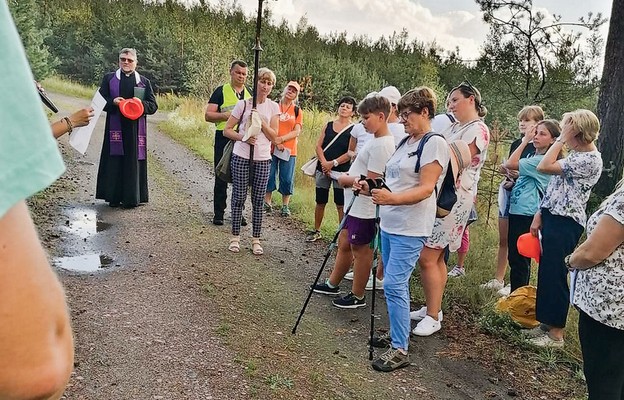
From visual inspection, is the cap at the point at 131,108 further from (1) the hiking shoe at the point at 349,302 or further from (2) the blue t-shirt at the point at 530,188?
(2) the blue t-shirt at the point at 530,188

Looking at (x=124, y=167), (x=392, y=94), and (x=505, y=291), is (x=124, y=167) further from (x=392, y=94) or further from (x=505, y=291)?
(x=505, y=291)

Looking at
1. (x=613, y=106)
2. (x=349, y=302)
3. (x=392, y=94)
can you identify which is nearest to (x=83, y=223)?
(x=349, y=302)

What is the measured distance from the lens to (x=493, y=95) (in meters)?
9.34

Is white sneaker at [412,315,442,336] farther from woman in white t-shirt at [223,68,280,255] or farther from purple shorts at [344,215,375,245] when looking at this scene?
woman in white t-shirt at [223,68,280,255]

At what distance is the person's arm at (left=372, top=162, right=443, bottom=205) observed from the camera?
13.5 ft

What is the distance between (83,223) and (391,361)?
183 inches

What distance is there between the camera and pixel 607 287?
2.83 m

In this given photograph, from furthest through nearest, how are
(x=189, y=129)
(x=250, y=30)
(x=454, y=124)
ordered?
1. (x=250, y=30)
2. (x=189, y=129)
3. (x=454, y=124)

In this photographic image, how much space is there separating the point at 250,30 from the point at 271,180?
2285 centimetres

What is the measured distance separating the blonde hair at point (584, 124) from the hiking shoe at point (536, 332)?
5.61 feet

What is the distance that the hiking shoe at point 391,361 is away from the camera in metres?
4.18

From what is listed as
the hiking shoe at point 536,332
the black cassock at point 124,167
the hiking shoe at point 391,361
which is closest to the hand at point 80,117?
the black cassock at point 124,167

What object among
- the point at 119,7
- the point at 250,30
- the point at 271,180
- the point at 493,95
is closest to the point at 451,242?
the point at 271,180

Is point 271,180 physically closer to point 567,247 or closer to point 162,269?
point 162,269
